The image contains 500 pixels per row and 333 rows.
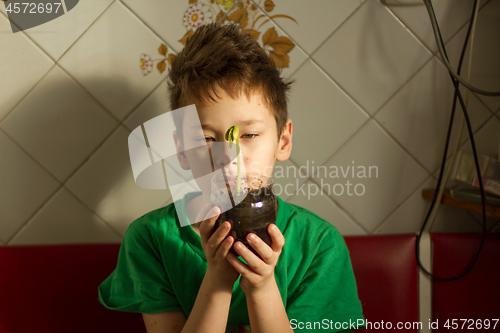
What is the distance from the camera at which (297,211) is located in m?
0.78

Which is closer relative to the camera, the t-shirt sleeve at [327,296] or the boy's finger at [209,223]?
the boy's finger at [209,223]

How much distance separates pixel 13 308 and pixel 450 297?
1125mm

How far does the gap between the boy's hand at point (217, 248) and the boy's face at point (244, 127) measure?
0.10m

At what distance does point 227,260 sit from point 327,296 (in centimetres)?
29

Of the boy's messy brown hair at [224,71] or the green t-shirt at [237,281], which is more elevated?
the boy's messy brown hair at [224,71]

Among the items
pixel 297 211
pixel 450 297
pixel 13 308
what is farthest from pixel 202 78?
pixel 450 297

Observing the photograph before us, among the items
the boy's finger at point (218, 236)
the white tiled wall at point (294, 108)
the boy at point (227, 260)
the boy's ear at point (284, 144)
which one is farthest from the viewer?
the white tiled wall at point (294, 108)

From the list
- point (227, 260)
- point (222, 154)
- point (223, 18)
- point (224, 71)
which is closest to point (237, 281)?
point (227, 260)

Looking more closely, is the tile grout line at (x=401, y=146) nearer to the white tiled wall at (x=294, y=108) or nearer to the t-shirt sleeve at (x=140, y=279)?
the white tiled wall at (x=294, y=108)

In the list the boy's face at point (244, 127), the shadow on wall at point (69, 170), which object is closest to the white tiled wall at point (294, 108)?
the shadow on wall at point (69, 170)

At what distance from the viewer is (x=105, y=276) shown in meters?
0.83

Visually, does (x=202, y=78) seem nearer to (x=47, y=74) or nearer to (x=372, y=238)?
(x=47, y=74)

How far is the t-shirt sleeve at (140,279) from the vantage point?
668 mm

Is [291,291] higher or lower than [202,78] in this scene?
lower
